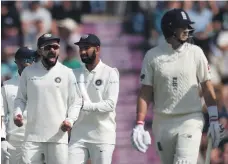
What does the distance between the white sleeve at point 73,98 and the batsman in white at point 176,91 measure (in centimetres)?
82

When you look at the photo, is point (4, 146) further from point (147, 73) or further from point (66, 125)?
point (147, 73)

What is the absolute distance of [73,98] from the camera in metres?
10.8

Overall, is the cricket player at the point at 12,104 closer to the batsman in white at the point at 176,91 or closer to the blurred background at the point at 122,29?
the batsman in white at the point at 176,91

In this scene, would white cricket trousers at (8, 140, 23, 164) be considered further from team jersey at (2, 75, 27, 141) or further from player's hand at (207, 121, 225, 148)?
player's hand at (207, 121, 225, 148)

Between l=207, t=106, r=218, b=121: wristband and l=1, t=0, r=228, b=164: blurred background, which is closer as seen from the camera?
l=207, t=106, r=218, b=121: wristband

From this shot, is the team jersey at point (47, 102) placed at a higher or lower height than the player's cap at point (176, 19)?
lower

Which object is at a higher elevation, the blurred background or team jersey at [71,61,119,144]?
the blurred background

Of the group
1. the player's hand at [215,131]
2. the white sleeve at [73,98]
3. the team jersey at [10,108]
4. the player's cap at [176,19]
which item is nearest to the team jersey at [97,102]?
the white sleeve at [73,98]

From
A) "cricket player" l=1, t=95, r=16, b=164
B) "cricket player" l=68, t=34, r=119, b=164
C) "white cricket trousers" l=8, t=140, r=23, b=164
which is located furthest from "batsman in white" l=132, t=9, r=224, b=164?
"white cricket trousers" l=8, t=140, r=23, b=164

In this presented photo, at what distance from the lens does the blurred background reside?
18406 mm

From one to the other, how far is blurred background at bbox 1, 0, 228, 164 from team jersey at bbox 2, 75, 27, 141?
19.3 ft

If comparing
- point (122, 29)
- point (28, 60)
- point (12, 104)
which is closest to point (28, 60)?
point (28, 60)

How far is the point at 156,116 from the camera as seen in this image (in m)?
10.4

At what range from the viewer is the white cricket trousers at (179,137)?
10062 millimetres
